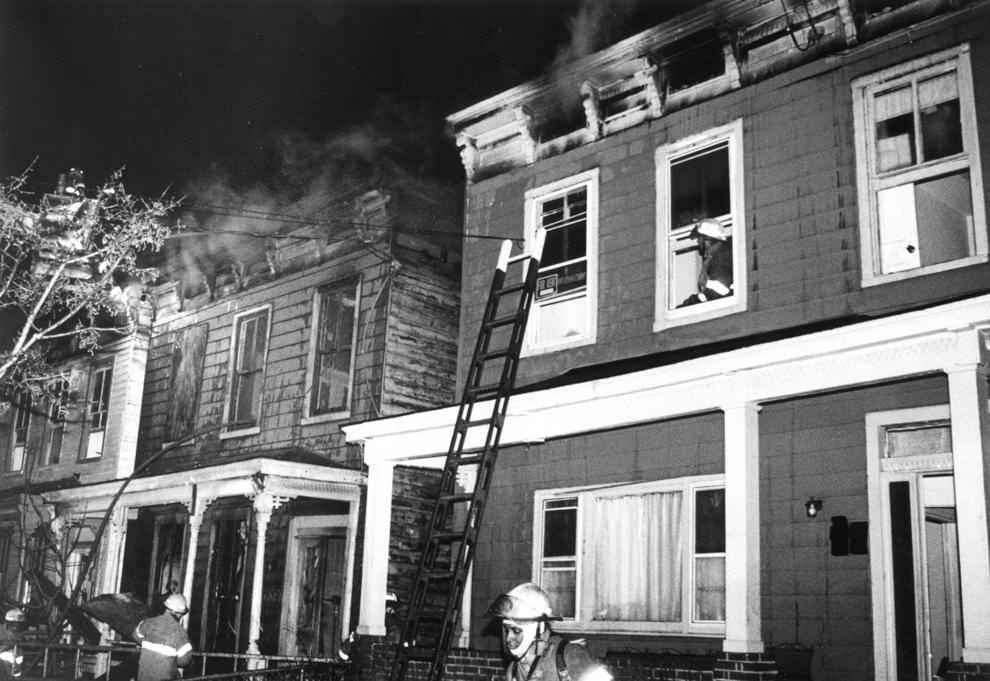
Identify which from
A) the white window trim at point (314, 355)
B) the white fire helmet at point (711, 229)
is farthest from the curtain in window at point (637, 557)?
the white window trim at point (314, 355)

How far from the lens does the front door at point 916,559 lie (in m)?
8.02

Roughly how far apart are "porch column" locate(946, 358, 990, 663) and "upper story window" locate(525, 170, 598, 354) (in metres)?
5.04

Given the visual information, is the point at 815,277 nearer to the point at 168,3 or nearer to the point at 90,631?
the point at 90,631

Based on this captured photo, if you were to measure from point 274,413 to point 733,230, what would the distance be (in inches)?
356

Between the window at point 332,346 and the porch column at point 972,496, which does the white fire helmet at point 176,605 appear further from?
the porch column at point 972,496

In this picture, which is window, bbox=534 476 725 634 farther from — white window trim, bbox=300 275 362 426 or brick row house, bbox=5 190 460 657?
white window trim, bbox=300 275 362 426

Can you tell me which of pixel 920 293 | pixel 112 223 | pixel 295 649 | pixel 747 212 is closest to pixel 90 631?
pixel 295 649

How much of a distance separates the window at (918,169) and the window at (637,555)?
296 centimetres

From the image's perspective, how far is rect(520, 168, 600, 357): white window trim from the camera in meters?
11.4

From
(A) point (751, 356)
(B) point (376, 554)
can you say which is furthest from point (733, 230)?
(B) point (376, 554)

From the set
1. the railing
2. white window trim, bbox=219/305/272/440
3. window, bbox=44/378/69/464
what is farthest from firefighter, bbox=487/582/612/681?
window, bbox=44/378/69/464

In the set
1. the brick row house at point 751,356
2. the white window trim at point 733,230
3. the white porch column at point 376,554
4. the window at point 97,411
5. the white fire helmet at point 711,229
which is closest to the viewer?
the brick row house at point 751,356

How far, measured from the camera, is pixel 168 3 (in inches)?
835

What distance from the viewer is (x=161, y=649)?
890 cm
